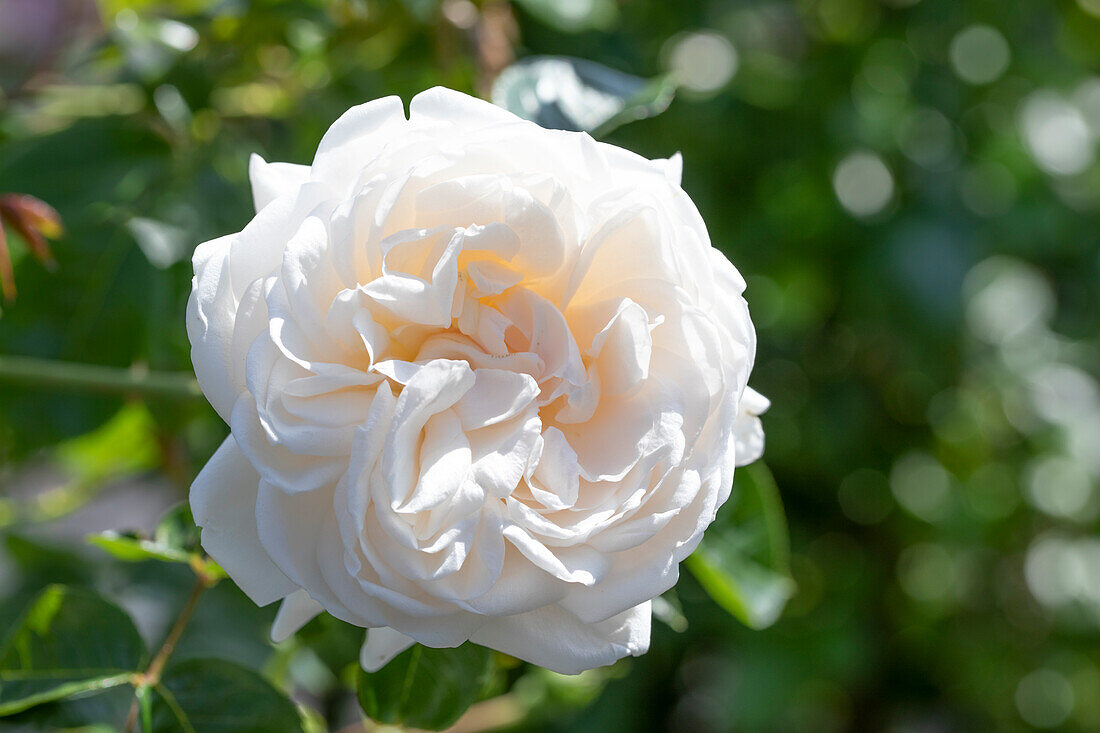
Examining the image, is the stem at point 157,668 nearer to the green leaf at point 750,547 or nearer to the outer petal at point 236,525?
the outer petal at point 236,525

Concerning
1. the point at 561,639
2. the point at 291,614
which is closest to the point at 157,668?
the point at 291,614

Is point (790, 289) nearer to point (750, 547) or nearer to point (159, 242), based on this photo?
point (750, 547)

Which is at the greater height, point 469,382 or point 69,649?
point 469,382

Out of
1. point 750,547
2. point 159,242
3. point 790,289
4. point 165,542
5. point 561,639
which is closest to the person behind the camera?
point 561,639

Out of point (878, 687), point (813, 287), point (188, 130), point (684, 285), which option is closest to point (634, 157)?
point (684, 285)

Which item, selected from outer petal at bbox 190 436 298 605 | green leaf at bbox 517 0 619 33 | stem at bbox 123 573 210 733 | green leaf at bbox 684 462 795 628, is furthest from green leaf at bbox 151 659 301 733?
green leaf at bbox 517 0 619 33

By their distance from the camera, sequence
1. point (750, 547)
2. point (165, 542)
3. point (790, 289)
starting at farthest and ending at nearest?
point (790, 289) → point (750, 547) → point (165, 542)

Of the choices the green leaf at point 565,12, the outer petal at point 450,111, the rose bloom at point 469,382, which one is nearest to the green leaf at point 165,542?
the rose bloom at point 469,382
